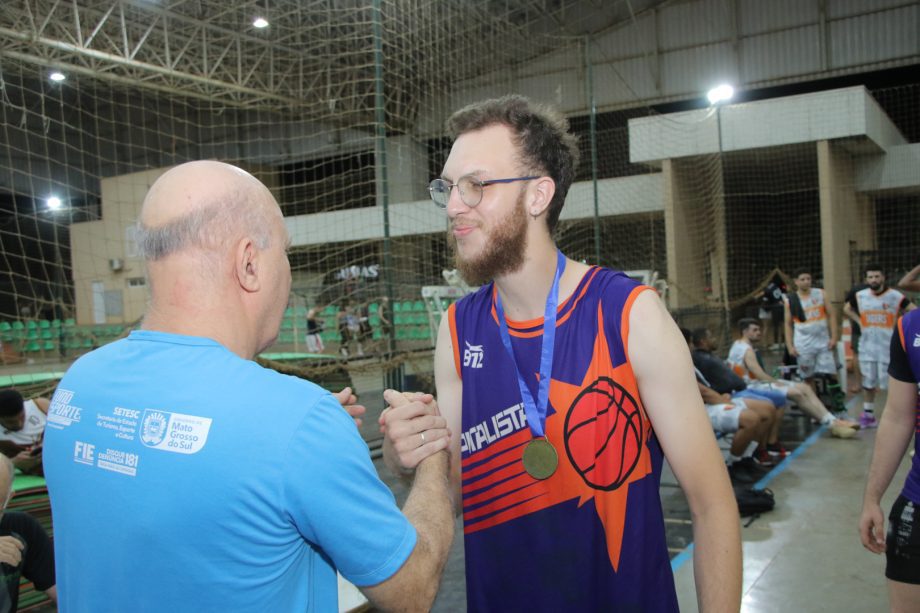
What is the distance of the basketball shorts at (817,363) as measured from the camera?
864cm

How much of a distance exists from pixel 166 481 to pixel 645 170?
20.4 m

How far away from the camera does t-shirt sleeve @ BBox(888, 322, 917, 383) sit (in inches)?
88.3

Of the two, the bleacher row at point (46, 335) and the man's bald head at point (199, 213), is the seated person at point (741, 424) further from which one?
the bleacher row at point (46, 335)

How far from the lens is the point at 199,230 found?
1103 millimetres

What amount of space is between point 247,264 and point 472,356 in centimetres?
79

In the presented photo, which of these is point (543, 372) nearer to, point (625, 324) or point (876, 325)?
point (625, 324)

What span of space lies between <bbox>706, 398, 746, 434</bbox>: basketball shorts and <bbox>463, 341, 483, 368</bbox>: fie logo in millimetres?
4545

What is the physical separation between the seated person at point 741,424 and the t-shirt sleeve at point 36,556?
4.81 m

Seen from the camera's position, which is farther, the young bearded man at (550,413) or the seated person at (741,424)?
the seated person at (741,424)

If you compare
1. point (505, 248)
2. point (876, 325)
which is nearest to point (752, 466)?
point (876, 325)

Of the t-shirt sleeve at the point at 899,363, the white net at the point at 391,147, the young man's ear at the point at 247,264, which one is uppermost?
the white net at the point at 391,147

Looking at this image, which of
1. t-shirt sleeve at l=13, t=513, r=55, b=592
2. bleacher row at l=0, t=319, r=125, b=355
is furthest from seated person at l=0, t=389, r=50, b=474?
bleacher row at l=0, t=319, r=125, b=355

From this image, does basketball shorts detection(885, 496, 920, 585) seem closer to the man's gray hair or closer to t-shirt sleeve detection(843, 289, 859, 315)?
the man's gray hair

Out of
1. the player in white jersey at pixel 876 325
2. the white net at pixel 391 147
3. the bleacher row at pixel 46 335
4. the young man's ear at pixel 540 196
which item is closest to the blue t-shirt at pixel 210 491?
the young man's ear at pixel 540 196
